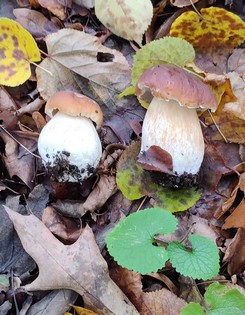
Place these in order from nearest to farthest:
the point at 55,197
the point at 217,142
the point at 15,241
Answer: the point at 15,241, the point at 55,197, the point at 217,142

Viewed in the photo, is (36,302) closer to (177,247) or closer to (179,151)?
(177,247)

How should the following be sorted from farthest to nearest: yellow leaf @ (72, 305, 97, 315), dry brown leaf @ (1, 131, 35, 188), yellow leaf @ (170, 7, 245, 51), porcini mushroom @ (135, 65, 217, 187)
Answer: yellow leaf @ (170, 7, 245, 51) → dry brown leaf @ (1, 131, 35, 188) → porcini mushroom @ (135, 65, 217, 187) → yellow leaf @ (72, 305, 97, 315)

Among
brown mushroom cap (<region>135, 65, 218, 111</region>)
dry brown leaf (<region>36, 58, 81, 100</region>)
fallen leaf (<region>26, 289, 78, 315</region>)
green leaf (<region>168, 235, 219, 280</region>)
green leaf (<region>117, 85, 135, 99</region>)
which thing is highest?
brown mushroom cap (<region>135, 65, 218, 111</region>)

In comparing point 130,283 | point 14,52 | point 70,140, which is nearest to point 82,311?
point 130,283

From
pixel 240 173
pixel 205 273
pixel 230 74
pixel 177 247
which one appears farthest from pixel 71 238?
pixel 230 74

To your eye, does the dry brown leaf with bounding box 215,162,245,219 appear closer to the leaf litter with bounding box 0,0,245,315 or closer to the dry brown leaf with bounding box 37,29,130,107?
the leaf litter with bounding box 0,0,245,315

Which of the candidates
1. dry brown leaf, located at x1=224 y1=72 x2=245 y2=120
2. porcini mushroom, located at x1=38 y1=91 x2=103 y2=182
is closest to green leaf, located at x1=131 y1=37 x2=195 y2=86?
dry brown leaf, located at x1=224 y1=72 x2=245 y2=120

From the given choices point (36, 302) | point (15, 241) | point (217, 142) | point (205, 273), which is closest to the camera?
point (205, 273)
